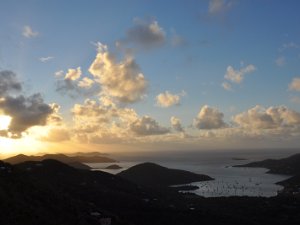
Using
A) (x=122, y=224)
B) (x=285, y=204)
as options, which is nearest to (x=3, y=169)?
(x=122, y=224)

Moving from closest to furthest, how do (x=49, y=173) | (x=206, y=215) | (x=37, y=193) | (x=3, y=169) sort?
(x=37, y=193), (x=3, y=169), (x=206, y=215), (x=49, y=173)

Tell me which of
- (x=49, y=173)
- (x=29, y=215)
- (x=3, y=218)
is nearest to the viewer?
(x=3, y=218)

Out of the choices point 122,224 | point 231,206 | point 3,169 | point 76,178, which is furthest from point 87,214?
point 231,206

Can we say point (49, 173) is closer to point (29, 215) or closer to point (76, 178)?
point (76, 178)

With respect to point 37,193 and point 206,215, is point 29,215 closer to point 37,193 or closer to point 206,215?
point 37,193

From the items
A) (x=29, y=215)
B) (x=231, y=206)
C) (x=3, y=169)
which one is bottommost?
(x=231, y=206)

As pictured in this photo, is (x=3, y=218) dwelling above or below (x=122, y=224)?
above

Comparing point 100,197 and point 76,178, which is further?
point 76,178
